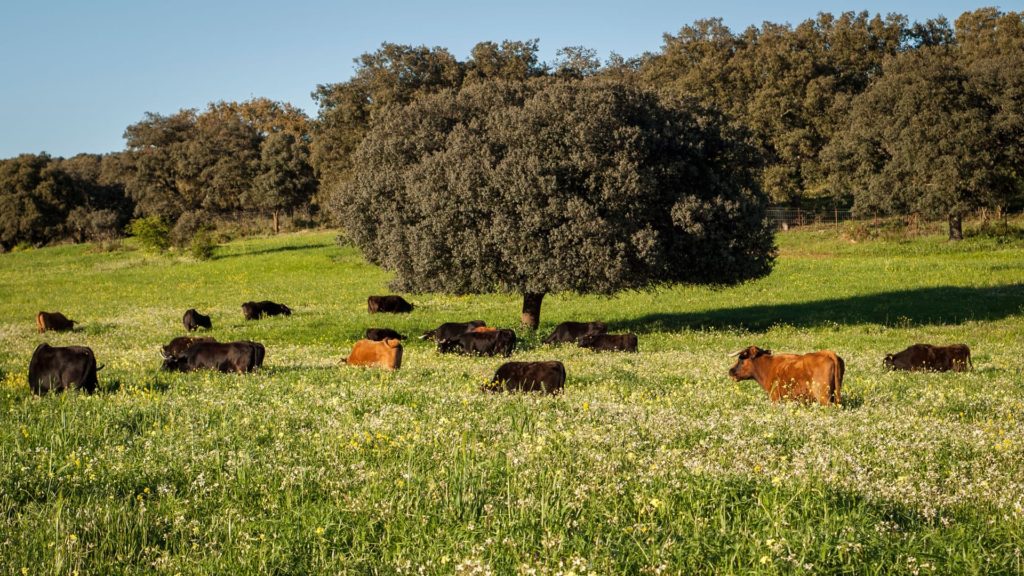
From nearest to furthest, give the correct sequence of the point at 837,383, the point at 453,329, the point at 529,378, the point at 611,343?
the point at 837,383, the point at 529,378, the point at 611,343, the point at 453,329

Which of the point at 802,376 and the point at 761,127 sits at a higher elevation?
the point at 761,127

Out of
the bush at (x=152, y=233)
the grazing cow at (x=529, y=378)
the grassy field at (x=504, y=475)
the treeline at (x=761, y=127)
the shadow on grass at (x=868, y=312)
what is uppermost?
the treeline at (x=761, y=127)

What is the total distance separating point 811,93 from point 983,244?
986 inches

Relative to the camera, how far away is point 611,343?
2375cm

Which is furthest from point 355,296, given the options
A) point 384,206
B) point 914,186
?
point 914,186

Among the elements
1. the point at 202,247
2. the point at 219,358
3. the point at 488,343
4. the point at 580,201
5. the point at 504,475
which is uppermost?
the point at 580,201

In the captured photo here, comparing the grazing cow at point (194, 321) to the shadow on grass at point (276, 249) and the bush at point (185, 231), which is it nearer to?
the shadow on grass at point (276, 249)

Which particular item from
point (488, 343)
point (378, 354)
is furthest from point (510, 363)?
point (488, 343)

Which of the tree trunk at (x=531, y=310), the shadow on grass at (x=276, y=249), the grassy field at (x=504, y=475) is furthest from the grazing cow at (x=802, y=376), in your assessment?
the shadow on grass at (x=276, y=249)

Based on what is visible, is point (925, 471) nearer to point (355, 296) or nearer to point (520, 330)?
point (520, 330)

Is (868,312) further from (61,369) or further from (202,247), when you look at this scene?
(202,247)

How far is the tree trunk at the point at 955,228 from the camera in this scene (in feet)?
196

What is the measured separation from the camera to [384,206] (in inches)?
1233

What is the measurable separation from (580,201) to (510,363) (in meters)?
12.2
